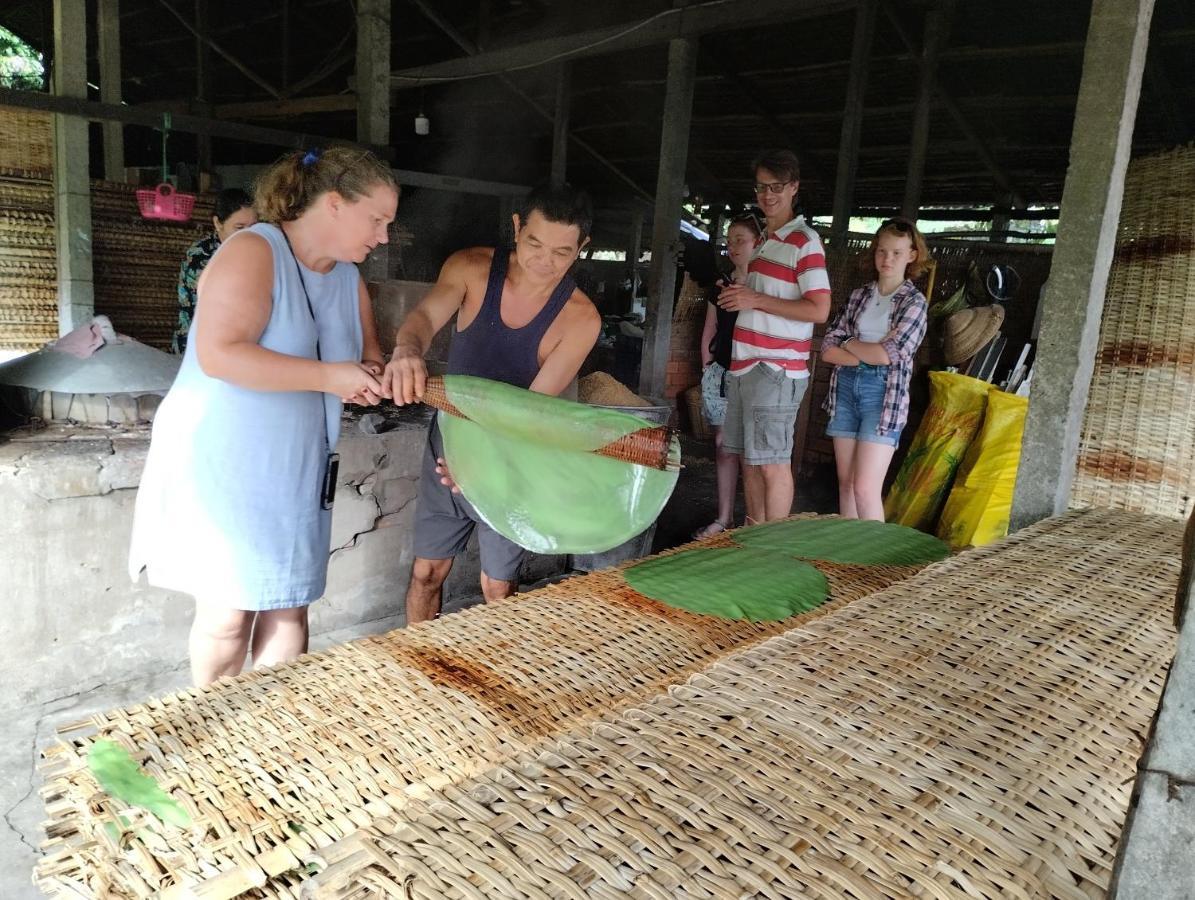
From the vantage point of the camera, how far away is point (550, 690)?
137 cm

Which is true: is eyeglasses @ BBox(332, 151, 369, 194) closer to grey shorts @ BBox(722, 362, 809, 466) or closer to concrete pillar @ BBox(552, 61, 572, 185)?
grey shorts @ BBox(722, 362, 809, 466)

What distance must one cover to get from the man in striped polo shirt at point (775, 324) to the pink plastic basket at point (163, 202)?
4055 mm

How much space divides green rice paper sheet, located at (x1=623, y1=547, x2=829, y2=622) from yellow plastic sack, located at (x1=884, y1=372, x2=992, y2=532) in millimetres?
2744

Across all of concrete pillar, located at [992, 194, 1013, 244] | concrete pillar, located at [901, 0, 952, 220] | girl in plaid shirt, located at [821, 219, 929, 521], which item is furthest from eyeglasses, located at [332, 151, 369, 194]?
concrete pillar, located at [992, 194, 1013, 244]

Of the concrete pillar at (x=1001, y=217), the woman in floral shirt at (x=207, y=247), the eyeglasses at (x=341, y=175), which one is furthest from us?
the concrete pillar at (x=1001, y=217)

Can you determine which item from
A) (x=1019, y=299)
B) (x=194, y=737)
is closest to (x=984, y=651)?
(x=194, y=737)

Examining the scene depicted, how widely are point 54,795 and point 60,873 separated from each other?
150 mm

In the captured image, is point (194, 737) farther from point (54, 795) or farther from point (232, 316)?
point (232, 316)

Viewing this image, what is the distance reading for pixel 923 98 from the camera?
679 cm

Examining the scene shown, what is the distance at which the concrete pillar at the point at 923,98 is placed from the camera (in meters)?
6.64

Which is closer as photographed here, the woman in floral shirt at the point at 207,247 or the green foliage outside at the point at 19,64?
the woman in floral shirt at the point at 207,247

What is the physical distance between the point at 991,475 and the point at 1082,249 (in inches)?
78.8

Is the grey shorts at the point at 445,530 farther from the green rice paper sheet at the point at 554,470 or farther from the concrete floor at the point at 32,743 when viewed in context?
the concrete floor at the point at 32,743

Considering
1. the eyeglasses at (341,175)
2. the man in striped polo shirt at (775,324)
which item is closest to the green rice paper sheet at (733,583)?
the eyeglasses at (341,175)
